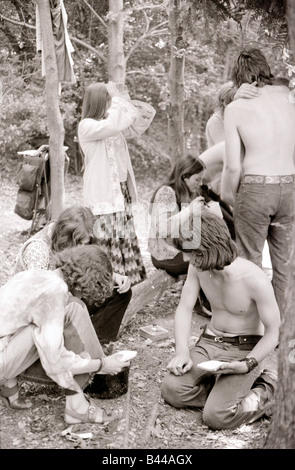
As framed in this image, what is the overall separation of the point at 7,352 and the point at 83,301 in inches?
19.3

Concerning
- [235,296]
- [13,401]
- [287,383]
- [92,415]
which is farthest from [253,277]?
[13,401]

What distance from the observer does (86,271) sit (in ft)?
10.6

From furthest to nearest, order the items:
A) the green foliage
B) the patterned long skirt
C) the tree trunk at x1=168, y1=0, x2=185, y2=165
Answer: the green foliage → the tree trunk at x1=168, y1=0, x2=185, y2=165 → the patterned long skirt

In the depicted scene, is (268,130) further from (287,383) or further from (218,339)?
(287,383)

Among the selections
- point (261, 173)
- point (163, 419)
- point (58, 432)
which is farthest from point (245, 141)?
point (58, 432)

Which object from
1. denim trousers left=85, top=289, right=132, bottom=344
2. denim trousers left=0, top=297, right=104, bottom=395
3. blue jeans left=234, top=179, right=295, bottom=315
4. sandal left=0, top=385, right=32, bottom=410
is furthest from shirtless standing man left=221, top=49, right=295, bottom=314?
sandal left=0, top=385, right=32, bottom=410

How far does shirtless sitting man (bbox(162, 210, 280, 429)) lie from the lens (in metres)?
3.39

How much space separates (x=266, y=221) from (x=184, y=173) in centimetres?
96

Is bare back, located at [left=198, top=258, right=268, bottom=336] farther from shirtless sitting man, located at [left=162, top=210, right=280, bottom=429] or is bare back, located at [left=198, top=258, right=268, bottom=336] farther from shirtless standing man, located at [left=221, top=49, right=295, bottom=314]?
shirtless standing man, located at [left=221, top=49, right=295, bottom=314]

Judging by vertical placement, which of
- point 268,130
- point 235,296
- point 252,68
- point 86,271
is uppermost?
point 252,68

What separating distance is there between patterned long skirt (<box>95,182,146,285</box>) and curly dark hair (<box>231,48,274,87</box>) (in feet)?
4.96

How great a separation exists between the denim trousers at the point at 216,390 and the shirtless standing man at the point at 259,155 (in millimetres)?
886

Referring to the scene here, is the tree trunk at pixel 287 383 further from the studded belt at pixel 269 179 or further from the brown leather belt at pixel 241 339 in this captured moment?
the studded belt at pixel 269 179

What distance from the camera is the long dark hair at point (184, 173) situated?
496 cm
